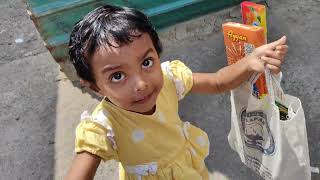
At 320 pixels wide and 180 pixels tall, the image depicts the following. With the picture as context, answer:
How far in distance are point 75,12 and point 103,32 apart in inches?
77.0

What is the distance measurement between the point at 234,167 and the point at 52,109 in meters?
1.61

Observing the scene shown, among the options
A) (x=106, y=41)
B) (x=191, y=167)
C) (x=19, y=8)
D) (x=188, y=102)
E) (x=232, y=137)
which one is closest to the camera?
(x=106, y=41)

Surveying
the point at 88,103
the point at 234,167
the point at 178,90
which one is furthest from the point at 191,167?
the point at 88,103

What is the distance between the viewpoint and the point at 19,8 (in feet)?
17.1

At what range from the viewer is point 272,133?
1.97m

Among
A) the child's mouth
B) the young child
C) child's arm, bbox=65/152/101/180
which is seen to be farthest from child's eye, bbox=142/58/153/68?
child's arm, bbox=65/152/101/180

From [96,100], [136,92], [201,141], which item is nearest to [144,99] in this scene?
[136,92]

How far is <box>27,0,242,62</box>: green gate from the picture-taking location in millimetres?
3389

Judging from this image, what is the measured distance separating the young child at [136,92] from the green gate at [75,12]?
166 cm

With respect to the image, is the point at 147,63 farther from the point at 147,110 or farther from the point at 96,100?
the point at 96,100

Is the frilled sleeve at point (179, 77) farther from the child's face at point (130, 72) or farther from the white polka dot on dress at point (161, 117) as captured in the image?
the child's face at point (130, 72)

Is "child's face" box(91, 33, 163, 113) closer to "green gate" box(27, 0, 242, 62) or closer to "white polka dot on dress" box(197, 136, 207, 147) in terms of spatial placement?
"white polka dot on dress" box(197, 136, 207, 147)

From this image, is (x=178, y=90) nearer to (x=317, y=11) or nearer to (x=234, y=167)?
(x=234, y=167)

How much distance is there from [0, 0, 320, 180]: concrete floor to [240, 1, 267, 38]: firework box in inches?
45.8
